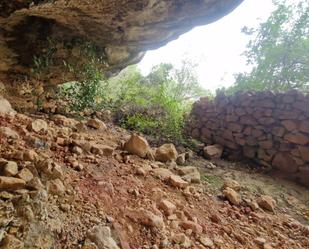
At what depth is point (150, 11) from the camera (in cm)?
385

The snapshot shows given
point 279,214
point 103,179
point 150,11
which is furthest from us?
point 150,11

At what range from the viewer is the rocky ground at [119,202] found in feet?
4.58

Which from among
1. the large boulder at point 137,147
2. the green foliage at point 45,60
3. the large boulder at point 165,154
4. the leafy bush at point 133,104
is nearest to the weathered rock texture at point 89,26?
the green foliage at point 45,60

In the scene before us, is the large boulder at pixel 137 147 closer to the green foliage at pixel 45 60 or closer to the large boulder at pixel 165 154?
the large boulder at pixel 165 154

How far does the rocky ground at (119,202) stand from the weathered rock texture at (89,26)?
5.16ft

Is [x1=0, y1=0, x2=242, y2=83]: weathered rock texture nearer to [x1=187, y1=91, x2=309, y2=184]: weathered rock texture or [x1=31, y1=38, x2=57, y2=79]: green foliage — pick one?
[x1=31, y1=38, x2=57, y2=79]: green foliage

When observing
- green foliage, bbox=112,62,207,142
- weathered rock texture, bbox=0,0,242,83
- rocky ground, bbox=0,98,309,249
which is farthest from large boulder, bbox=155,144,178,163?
weathered rock texture, bbox=0,0,242,83

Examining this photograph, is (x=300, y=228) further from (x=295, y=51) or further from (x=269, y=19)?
(x=269, y=19)

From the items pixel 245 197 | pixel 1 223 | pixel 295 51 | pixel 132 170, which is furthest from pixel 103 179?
pixel 295 51

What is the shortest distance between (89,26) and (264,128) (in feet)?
10.5

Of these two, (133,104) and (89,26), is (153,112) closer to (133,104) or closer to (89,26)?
(133,104)

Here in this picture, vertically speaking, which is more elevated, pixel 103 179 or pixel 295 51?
pixel 295 51

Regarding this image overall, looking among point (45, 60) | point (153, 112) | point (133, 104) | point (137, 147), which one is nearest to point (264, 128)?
point (153, 112)

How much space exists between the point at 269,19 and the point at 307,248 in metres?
5.22
